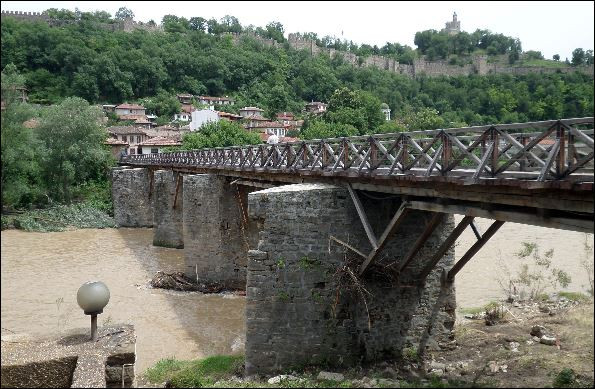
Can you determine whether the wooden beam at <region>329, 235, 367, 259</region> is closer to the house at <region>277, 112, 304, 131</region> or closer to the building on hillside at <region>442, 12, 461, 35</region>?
the house at <region>277, 112, 304, 131</region>

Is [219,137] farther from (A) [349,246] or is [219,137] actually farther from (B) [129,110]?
(B) [129,110]

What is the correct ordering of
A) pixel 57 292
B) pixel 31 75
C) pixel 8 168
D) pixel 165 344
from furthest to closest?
pixel 31 75 < pixel 57 292 < pixel 165 344 < pixel 8 168

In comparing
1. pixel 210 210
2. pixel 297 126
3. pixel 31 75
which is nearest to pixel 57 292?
pixel 210 210

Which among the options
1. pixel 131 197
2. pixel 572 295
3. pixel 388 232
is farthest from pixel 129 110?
Answer: pixel 388 232

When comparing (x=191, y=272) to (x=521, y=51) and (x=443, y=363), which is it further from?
(x=521, y=51)

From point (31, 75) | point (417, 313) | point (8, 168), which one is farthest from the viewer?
point (31, 75)

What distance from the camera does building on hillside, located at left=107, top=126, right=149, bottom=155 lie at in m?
50.7

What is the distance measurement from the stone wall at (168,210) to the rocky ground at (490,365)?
1493 centimetres

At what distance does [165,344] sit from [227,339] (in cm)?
142

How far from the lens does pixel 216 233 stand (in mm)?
16250

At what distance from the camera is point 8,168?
5207mm

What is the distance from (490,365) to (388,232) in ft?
9.86

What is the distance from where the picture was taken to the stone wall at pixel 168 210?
23.4 metres

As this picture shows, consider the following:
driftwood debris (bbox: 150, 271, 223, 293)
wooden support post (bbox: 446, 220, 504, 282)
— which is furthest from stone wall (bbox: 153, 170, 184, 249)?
wooden support post (bbox: 446, 220, 504, 282)
